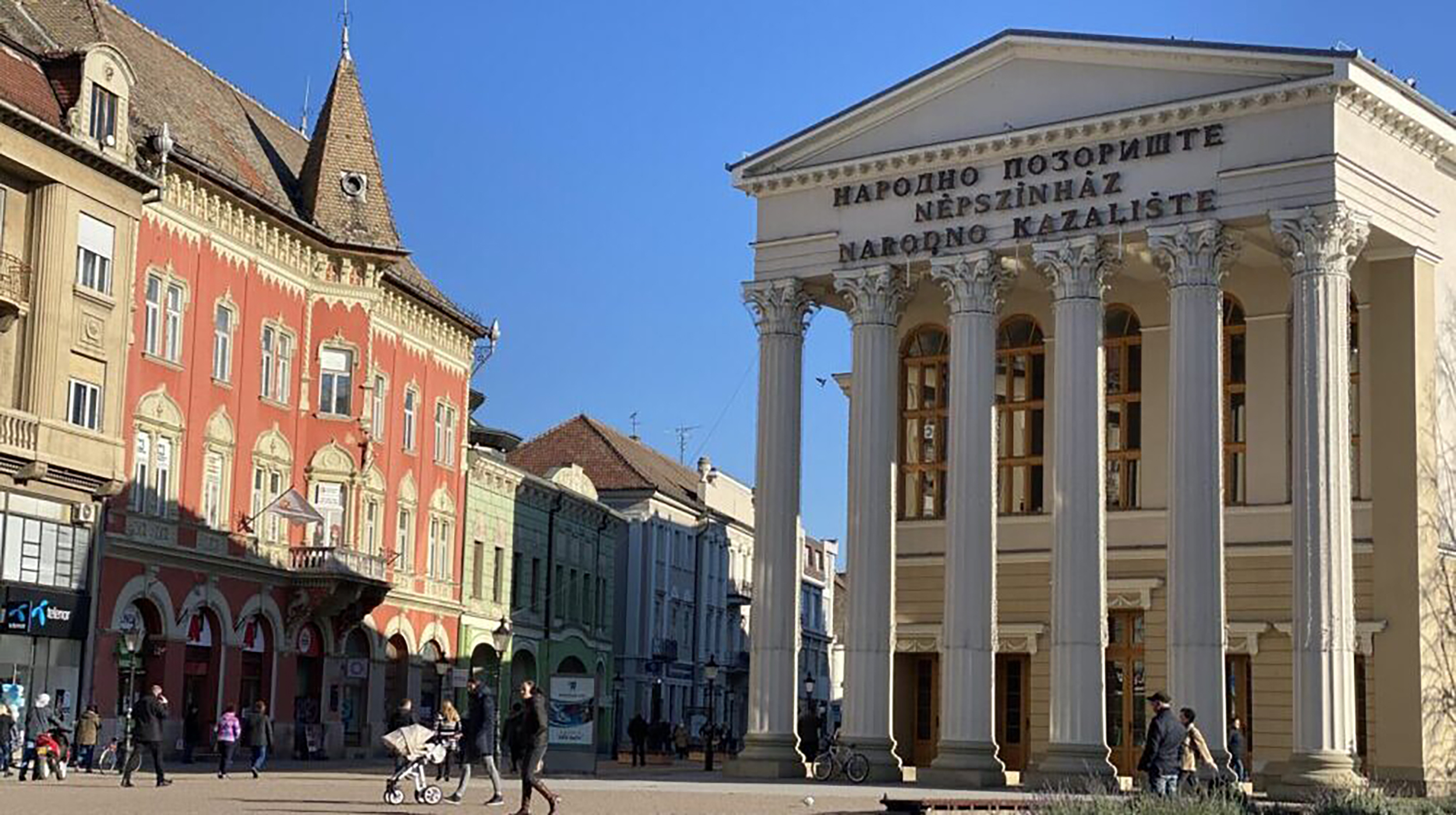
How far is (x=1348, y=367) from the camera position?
1339 inches

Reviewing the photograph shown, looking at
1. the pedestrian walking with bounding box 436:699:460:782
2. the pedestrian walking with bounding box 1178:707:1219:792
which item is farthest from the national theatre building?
the pedestrian walking with bounding box 1178:707:1219:792

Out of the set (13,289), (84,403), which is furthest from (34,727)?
(13,289)

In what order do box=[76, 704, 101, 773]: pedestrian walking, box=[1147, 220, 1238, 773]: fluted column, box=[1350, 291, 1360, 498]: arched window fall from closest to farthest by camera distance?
box=[1147, 220, 1238, 773]: fluted column, box=[1350, 291, 1360, 498]: arched window, box=[76, 704, 101, 773]: pedestrian walking

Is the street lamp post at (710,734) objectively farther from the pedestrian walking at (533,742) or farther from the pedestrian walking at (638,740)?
the pedestrian walking at (533,742)

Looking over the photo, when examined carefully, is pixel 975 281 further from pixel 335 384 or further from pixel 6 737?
pixel 335 384

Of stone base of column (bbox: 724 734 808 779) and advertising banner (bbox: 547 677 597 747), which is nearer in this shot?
stone base of column (bbox: 724 734 808 779)

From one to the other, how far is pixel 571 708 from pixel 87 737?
8.85 meters

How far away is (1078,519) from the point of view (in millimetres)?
34062

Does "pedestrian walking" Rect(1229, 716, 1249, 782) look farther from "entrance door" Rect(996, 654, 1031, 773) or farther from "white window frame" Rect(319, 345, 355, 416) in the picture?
"white window frame" Rect(319, 345, 355, 416)

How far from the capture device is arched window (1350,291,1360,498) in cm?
3544

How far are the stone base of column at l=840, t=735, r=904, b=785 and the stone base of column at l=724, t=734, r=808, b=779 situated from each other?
1.34m

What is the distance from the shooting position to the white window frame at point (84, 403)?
122 ft

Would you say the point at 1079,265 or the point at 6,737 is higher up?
the point at 1079,265

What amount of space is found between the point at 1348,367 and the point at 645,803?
48.8 ft
